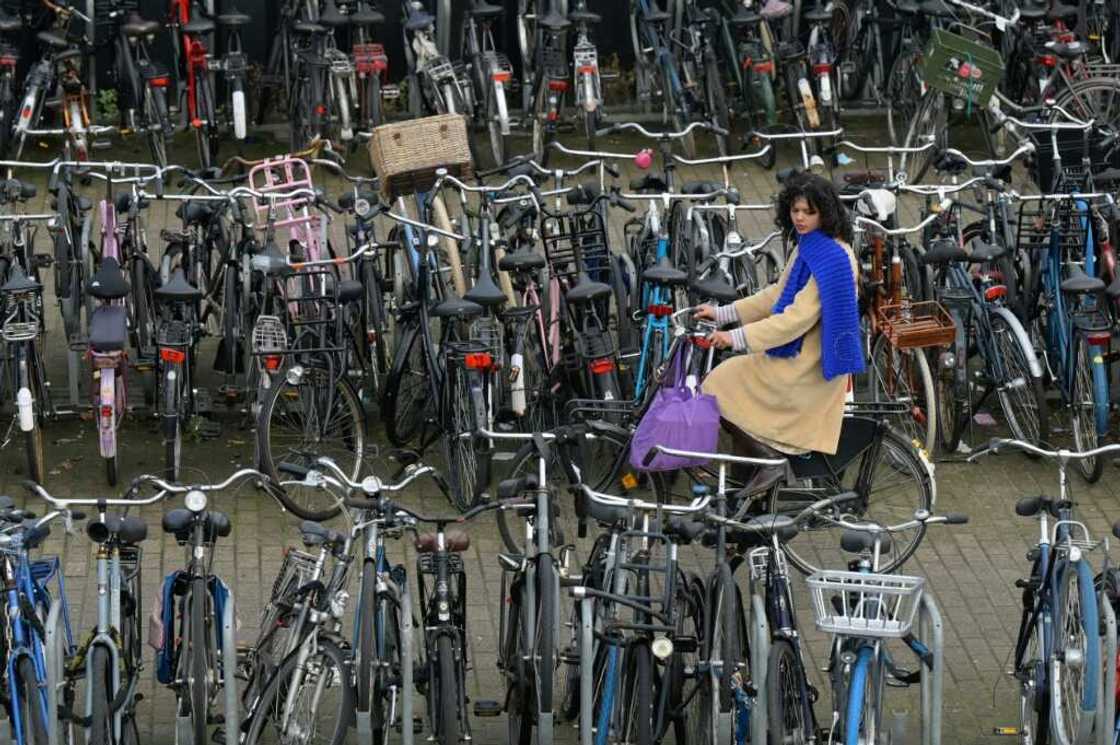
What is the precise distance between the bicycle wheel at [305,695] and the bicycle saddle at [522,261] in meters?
2.95

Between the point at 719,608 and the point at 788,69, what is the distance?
7.34 m

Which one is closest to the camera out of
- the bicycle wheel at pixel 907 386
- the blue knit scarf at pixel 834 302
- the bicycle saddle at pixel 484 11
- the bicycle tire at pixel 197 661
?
the bicycle tire at pixel 197 661

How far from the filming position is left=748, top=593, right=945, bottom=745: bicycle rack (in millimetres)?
7820

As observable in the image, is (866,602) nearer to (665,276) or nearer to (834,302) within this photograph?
(834,302)

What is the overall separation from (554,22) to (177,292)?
482cm

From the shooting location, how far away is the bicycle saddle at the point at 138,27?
14484 millimetres

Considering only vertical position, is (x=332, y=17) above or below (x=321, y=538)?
above

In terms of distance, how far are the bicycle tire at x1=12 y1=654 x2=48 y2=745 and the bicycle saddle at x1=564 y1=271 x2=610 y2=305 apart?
3474 mm

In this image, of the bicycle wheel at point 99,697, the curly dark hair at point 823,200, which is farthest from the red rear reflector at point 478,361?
the bicycle wheel at point 99,697

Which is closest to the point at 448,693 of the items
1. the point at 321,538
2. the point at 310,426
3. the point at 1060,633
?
the point at 321,538

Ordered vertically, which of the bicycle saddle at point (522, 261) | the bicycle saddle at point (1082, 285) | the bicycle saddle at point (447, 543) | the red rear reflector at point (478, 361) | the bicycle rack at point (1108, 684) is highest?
the bicycle saddle at point (522, 261)

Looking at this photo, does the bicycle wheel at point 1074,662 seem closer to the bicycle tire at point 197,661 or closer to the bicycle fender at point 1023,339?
the bicycle fender at point 1023,339

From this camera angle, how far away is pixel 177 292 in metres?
10.6

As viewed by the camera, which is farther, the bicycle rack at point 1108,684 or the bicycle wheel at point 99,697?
the bicycle rack at point 1108,684
